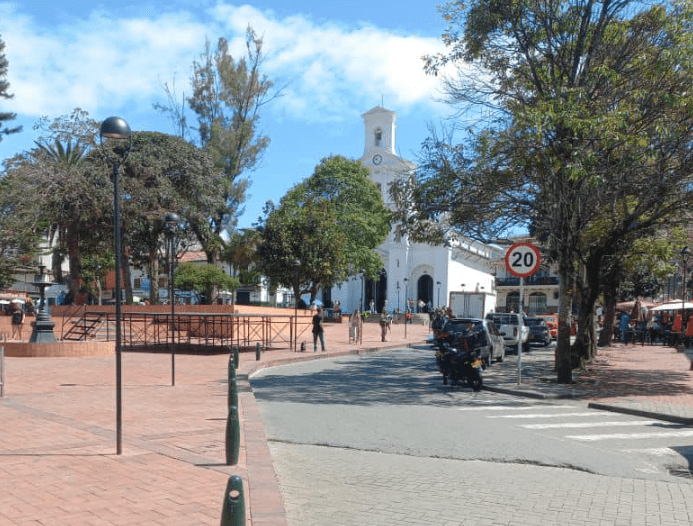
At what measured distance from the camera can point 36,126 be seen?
31.3m

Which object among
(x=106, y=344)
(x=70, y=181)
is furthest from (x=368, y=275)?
(x=106, y=344)

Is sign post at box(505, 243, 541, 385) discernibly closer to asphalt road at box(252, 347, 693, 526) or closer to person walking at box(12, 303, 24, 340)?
asphalt road at box(252, 347, 693, 526)

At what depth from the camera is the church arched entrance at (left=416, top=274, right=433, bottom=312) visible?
65688 mm

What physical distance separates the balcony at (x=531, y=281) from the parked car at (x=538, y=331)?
117 feet

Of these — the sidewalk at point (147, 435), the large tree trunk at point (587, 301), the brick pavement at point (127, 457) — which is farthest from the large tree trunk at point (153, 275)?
the large tree trunk at point (587, 301)

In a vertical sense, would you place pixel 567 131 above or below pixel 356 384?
above

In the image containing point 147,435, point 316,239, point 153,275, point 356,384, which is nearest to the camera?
point 147,435

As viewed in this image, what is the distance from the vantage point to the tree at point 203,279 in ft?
123

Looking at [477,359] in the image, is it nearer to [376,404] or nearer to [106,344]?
[376,404]

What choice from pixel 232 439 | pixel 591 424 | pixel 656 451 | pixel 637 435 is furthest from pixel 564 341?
pixel 232 439

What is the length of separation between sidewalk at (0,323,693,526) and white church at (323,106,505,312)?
4583 centimetres

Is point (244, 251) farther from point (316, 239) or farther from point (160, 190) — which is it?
point (160, 190)

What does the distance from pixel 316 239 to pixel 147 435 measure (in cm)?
3707

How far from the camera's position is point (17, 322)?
91.4 ft
